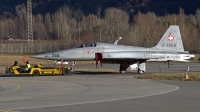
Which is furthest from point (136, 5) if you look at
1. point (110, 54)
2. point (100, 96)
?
point (100, 96)

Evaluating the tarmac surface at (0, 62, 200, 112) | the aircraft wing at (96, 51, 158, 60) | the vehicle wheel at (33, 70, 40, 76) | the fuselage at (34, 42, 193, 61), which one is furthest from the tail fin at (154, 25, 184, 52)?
the vehicle wheel at (33, 70, 40, 76)

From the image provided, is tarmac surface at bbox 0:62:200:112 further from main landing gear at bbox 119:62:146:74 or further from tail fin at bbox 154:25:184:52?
tail fin at bbox 154:25:184:52

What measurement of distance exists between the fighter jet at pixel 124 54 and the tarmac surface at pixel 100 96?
6.61 m

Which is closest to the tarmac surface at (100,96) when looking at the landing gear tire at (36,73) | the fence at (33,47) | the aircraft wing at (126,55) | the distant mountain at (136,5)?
the landing gear tire at (36,73)

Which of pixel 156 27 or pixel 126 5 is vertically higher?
pixel 126 5

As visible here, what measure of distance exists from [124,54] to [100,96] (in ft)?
45.4

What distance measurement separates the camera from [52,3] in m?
198

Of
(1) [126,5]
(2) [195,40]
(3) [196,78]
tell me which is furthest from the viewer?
(1) [126,5]

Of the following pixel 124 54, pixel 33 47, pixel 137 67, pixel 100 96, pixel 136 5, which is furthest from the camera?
pixel 136 5

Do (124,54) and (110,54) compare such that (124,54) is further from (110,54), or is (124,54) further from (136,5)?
(136,5)

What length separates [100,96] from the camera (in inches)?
779

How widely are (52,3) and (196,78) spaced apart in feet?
569

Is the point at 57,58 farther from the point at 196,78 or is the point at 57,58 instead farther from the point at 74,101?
the point at 74,101

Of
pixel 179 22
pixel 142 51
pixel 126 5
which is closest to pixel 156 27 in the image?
pixel 179 22
